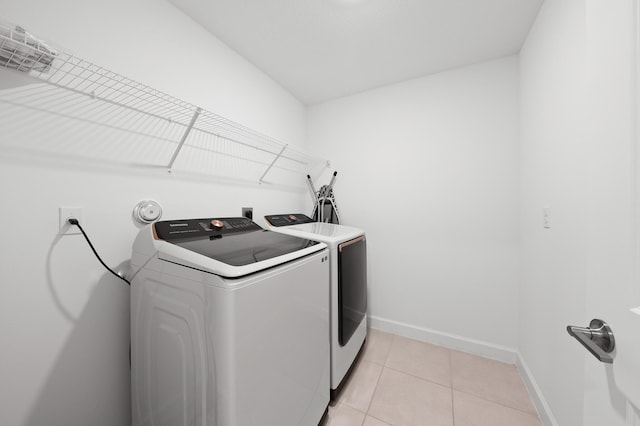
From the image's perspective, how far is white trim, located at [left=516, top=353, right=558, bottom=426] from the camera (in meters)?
1.29

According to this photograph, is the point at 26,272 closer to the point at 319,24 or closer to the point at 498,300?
the point at 319,24

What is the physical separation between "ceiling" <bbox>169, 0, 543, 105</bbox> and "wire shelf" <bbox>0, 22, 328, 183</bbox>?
72 cm

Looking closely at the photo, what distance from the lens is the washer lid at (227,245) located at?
33.7 inches

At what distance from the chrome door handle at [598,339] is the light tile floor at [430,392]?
1297 mm

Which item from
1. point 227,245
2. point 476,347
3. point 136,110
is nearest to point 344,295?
point 227,245

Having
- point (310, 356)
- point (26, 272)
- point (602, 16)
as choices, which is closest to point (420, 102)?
point (602, 16)

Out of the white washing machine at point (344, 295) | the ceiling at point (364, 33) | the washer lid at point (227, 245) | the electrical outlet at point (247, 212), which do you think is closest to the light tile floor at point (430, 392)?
the white washing machine at point (344, 295)

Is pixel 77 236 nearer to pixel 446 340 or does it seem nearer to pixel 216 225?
pixel 216 225

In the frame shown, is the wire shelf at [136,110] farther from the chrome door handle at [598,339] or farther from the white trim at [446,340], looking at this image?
the white trim at [446,340]

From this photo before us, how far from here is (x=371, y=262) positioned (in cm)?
246

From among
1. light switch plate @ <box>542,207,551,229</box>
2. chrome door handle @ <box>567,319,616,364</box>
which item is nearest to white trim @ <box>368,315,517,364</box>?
light switch plate @ <box>542,207,551,229</box>

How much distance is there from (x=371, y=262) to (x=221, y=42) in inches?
95.8

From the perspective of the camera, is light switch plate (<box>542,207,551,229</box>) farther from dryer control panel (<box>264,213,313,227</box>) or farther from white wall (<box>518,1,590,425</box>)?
dryer control panel (<box>264,213,313,227</box>)

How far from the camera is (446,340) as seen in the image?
2.11 metres
